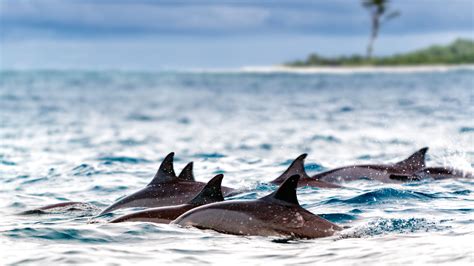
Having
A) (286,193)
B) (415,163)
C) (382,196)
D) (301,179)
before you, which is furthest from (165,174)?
(415,163)

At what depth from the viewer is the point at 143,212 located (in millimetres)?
11805

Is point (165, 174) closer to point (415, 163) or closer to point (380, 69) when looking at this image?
point (415, 163)

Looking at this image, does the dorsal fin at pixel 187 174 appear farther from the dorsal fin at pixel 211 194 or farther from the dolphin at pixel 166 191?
the dorsal fin at pixel 211 194

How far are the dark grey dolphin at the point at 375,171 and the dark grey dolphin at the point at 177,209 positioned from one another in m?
5.08

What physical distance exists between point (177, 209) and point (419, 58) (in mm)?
134634

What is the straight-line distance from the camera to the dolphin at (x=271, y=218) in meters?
10.4

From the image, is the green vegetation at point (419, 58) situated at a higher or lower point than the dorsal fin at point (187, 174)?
higher

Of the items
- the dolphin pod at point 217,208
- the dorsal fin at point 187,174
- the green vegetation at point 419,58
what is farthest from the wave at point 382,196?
the green vegetation at point 419,58

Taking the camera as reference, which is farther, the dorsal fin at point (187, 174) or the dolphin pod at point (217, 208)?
the dorsal fin at point (187, 174)

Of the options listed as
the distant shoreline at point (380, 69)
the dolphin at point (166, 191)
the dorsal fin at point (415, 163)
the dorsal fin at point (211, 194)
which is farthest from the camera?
the distant shoreline at point (380, 69)

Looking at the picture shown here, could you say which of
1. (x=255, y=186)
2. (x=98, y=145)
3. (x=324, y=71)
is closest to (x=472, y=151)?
(x=255, y=186)

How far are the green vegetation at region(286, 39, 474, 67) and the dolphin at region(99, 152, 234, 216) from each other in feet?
425

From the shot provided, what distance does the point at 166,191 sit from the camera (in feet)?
42.1

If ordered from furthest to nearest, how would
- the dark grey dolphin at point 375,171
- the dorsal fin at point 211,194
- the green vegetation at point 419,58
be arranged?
the green vegetation at point 419,58, the dark grey dolphin at point 375,171, the dorsal fin at point 211,194
